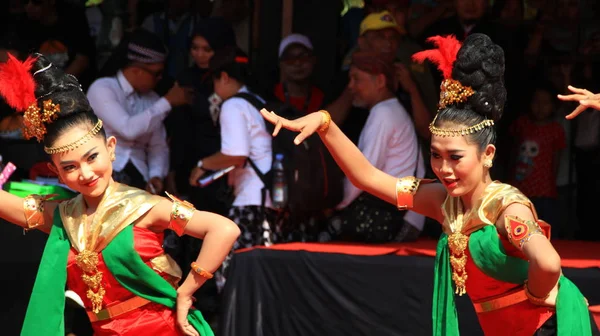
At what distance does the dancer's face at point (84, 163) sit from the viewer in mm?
4070

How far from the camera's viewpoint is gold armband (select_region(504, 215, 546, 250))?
3.66 m

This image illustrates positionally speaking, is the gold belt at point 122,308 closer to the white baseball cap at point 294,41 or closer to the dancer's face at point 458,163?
the dancer's face at point 458,163

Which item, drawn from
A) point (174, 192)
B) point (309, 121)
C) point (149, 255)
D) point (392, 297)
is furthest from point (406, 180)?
point (174, 192)

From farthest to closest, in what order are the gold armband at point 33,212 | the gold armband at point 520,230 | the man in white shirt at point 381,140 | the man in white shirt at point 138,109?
1. the man in white shirt at point 138,109
2. the man in white shirt at point 381,140
3. the gold armband at point 33,212
4. the gold armband at point 520,230

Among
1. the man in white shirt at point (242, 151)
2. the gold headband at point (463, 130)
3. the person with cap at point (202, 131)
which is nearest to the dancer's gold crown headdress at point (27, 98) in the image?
the gold headband at point (463, 130)

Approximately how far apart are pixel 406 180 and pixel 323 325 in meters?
1.67

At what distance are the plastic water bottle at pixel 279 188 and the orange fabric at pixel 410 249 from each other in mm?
230

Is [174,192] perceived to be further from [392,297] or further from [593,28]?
[593,28]

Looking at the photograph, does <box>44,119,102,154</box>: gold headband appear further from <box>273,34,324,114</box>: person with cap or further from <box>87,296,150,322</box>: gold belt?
<box>273,34,324,114</box>: person with cap

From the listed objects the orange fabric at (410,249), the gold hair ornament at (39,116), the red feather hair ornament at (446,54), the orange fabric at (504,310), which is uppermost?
the red feather hair ornament at (446,54)

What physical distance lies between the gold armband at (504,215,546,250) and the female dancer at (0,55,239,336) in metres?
1.03

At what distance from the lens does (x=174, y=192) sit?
6566 mm

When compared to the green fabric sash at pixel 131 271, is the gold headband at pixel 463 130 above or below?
above

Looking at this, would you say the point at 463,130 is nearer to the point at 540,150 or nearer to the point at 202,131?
the point at 540,150
